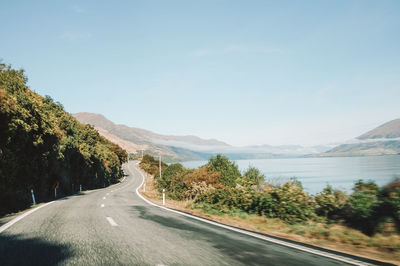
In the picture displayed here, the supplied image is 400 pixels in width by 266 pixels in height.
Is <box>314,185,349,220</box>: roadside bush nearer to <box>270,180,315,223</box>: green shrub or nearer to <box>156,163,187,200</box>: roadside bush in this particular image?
<box>270,180,315,223</box>: green shrub

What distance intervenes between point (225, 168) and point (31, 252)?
45.0 meters

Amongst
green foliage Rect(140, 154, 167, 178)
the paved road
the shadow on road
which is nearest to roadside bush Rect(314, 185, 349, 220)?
the paved road

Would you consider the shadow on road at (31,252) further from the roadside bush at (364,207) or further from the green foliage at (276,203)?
the green foliage at (276,203)

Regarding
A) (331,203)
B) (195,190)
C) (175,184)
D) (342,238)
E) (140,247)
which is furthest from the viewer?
(175,184)

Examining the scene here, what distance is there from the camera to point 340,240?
6.93 m

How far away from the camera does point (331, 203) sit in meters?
9.39

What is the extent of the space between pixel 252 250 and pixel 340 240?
10.3ft

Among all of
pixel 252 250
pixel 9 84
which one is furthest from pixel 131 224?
pixel 9 84

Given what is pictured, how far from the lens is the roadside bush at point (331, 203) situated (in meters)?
9.08

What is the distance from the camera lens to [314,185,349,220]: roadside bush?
908 centimetres

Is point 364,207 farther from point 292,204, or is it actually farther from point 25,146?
point 25,146

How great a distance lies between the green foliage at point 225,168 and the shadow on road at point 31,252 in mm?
42194

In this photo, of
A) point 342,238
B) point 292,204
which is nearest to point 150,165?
point 292,204

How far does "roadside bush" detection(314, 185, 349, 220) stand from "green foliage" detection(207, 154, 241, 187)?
37816 millimetres
